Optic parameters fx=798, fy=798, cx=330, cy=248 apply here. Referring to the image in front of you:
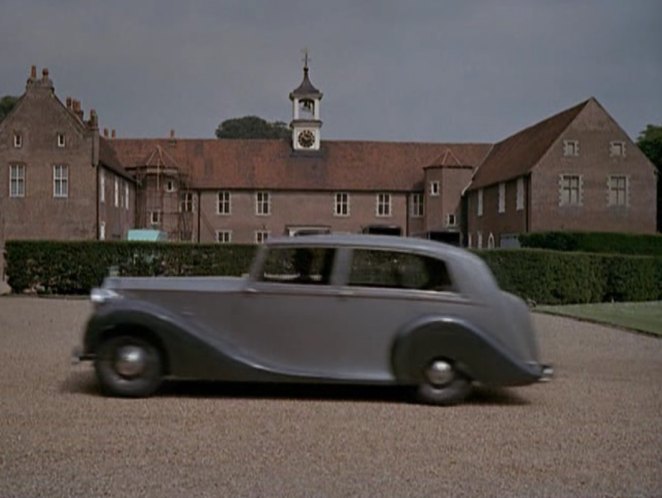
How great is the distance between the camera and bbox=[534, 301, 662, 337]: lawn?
56.3 feet

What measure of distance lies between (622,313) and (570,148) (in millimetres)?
23570

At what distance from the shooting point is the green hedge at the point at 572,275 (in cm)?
2361

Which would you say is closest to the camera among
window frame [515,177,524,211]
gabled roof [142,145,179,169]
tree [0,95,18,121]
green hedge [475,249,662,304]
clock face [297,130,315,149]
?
green hedge [475,249,662,304]

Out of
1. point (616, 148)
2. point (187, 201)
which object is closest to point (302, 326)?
point (616, 148)

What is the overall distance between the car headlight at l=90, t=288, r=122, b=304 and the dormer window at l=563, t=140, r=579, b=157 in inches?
1462

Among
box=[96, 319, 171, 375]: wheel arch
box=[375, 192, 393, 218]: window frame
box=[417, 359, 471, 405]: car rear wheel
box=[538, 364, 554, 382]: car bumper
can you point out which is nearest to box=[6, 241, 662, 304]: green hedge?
box=[538, 364, 554, 382]: car bumper

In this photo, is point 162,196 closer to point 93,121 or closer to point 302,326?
point 93,121

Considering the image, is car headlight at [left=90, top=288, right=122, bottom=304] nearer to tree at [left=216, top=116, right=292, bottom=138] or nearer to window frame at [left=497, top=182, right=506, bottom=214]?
window frame at [left=497, top=182, right=506, bottom=214]

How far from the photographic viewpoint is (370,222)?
53.5 meters

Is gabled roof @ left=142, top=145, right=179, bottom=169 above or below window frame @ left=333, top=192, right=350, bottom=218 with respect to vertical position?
above

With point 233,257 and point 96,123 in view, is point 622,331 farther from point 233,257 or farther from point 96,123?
point 96,123

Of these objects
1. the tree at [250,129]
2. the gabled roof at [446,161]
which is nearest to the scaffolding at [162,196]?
the gabled roof at [446,161]

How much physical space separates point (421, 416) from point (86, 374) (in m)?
4.43

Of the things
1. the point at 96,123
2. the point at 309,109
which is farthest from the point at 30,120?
the point at 309,109
